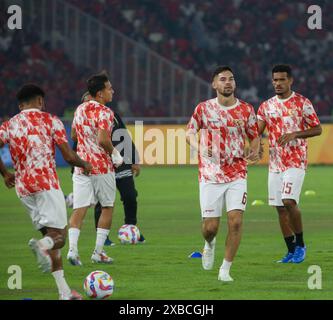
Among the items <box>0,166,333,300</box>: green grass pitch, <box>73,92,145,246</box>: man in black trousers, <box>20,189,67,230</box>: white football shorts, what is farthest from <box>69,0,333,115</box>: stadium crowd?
<box>20,189,67,230</box>: white football shorts

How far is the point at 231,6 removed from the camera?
148 feet

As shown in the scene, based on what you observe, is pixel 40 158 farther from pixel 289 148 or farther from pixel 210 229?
pixel 289 148

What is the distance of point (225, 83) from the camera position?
12688 mm

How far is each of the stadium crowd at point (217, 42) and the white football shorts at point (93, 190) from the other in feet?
84.1

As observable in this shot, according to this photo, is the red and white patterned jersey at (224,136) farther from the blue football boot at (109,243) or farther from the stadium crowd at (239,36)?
the stadium crowd at (239,36)

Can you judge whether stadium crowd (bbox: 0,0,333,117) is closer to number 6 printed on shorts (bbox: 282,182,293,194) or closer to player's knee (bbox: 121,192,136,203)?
player's knee (bbox: 121,192,136,203)

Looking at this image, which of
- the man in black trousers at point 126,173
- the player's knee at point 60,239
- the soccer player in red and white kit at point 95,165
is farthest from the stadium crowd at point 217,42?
the player's knee at point 60,239

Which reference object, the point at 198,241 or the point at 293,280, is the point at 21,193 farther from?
the point at 198,241

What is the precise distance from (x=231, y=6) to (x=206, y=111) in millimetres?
32767

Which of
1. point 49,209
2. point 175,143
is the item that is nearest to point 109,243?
point 49,209

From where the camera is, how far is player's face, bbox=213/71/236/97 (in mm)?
12680

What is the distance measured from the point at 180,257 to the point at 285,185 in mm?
1689

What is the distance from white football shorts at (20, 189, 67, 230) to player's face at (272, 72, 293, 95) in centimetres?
429
